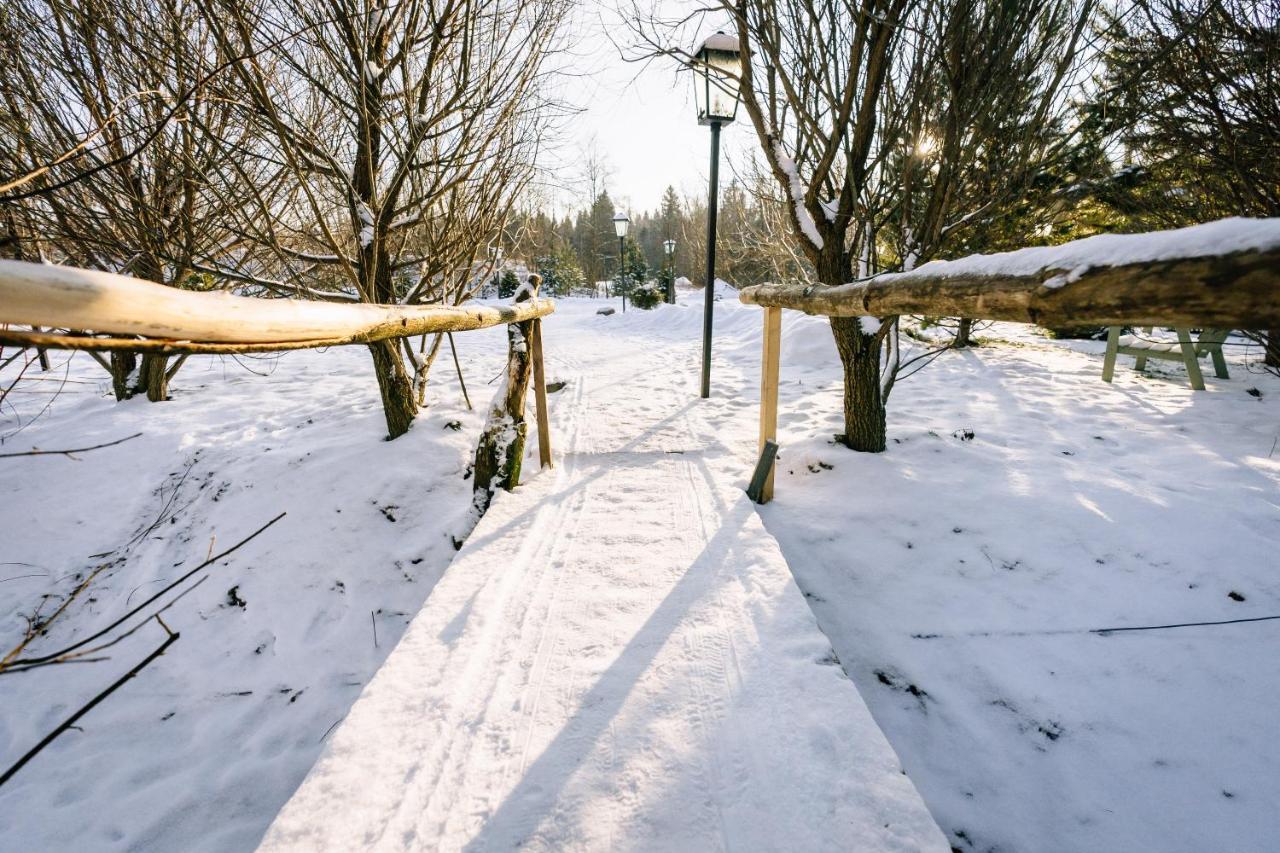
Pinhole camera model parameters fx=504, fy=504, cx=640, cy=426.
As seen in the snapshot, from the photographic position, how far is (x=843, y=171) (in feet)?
13.1

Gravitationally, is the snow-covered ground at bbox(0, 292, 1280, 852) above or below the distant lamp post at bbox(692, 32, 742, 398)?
below

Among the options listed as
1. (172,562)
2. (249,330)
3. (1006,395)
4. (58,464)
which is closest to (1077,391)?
(1006,395)

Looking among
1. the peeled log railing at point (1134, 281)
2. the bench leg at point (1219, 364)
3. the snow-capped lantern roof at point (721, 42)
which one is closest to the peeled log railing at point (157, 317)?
the peeled log railing at point (1134, 281)

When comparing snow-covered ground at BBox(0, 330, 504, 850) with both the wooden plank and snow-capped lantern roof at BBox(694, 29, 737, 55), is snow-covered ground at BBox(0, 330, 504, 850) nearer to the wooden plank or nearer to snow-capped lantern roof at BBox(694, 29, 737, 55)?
the wooden plank

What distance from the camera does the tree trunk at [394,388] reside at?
4.50m

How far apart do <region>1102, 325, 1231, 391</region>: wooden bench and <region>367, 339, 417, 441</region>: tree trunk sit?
26.7 feet

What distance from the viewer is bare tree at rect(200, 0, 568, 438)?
130 inches

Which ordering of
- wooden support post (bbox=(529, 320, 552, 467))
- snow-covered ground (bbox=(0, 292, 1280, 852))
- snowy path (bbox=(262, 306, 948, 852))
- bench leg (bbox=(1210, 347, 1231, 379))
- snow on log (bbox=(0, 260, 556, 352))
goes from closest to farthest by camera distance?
snow on log (bbox=(0, 260, 556, 352)) → snowy path (bbox=(262, 306, 948, 852)) → snow-covered ground (bbox=(0, 292, 1280, 852)) → wooden support post (bbox=(529, 320, 552, 467)) → bench leg (bbox=(1210, 347, 1231, 379))

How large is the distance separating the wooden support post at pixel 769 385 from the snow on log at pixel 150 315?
2.67 metres

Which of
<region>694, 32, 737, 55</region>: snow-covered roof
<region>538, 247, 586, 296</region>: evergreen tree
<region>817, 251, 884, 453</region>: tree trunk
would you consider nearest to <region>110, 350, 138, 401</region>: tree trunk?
<region>694, 32, 737, 55</region>: snow-covered roof

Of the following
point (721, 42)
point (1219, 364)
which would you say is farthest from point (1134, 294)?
point (1219, 364)

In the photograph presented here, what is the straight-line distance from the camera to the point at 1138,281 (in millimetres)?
1092

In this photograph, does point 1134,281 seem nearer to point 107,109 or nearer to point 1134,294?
point 1134,294

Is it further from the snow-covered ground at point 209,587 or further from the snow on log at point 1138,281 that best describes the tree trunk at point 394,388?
the snow on log at point 1138,281
